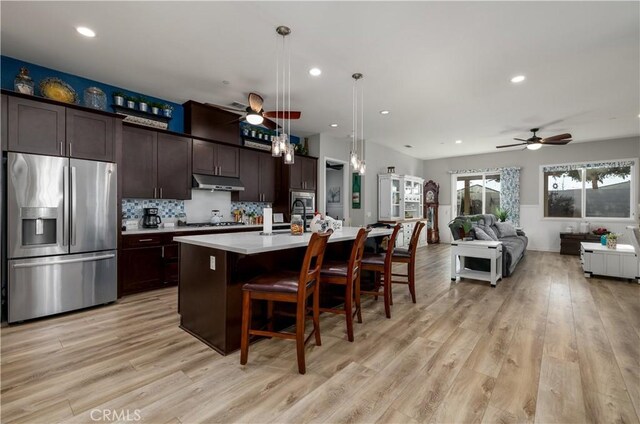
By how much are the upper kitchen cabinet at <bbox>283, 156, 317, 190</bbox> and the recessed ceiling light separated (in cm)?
350

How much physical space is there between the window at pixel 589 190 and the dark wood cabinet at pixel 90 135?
9.62 m

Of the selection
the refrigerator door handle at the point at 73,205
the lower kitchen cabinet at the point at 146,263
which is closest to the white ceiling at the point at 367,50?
the refrigerator door handle at the point at 73,205

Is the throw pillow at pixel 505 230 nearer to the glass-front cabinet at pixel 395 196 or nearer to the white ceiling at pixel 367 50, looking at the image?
the glass-front cabinet at pixel 395 196

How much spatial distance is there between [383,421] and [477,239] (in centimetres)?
415

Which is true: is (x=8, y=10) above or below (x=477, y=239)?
above

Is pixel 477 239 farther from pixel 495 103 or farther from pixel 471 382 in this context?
pixel 471 382

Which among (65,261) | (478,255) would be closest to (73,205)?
(65,261)

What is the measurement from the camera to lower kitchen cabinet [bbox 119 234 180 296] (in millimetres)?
3645

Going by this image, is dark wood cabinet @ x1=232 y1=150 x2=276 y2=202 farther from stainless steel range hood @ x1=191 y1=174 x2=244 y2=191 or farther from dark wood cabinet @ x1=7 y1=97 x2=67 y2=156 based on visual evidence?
dark wood cabinet @ x1=7 y1=97 x2=67 y2=156

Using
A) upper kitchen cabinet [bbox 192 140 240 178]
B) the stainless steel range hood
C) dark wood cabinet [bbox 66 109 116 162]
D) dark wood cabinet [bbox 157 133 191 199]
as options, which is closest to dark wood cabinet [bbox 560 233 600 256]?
the stainless steel range hood

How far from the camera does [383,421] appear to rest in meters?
1.56

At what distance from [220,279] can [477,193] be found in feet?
29.3

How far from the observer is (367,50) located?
306 cm

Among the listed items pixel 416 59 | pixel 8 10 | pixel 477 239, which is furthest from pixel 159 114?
pixel 477 239
